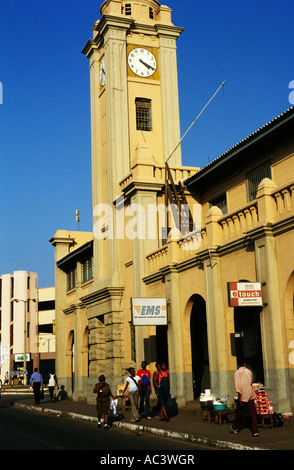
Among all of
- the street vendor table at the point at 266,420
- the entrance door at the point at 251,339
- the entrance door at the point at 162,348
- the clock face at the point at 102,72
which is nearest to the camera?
the street vendor table at the point at 266,420

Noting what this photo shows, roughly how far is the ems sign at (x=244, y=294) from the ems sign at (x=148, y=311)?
19.4 ft

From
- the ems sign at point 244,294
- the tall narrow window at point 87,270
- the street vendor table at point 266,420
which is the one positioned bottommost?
the street vendor table at point 266,420

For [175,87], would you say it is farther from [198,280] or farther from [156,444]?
[156,444]

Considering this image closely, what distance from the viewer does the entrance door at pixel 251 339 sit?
20.8m

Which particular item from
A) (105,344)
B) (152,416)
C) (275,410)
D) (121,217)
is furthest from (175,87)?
(275,410)

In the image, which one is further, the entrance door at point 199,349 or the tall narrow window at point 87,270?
the tall narrow window at point 87,270

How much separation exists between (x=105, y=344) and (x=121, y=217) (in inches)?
245

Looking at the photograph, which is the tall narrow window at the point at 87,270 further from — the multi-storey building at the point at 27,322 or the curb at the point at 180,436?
the multi-storey building at the point at 27,322

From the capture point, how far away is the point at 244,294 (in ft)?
52.4

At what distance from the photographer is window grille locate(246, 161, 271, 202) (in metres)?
20.8

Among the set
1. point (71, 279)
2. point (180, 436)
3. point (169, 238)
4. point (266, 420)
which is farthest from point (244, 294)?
point (71, 279)

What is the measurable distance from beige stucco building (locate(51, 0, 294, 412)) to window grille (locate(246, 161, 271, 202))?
61mm

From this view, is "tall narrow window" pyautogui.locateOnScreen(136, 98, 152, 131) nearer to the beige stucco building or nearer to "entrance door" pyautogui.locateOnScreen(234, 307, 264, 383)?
the beige stucco building

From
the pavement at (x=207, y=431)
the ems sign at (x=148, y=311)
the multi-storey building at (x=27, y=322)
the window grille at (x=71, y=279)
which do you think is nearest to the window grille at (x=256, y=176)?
the ems sign at (x=148, y=311)
